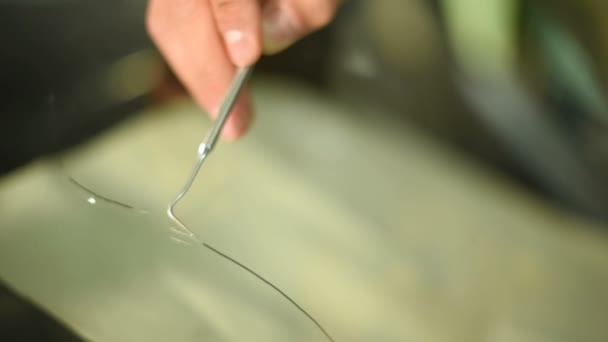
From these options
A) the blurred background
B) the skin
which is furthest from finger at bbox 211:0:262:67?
the blurred background

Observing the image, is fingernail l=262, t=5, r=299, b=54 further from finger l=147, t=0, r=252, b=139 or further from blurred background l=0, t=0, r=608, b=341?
blurred background l=0, t=0, r=608, b=341

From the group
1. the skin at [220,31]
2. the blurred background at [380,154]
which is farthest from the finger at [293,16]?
the blurred background at [380,154]

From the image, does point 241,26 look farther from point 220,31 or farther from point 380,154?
point 380,154

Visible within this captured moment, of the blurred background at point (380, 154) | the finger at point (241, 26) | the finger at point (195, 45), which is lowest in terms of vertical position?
the blurred background at point (380, 154)

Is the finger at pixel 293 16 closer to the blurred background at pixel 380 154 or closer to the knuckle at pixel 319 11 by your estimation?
the knuckle at pixel 319 11

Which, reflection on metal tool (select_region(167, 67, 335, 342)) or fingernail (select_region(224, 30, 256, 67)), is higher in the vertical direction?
fingernail (select_region(224, 30, 256, 67))

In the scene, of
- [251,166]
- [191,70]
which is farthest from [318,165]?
[191,70]
